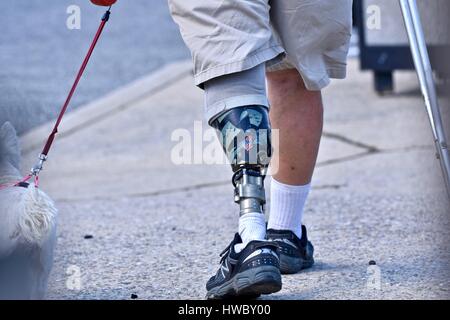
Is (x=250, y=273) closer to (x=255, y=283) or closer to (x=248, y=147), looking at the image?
(x=255, y=283)

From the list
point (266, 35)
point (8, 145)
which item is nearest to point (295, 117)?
point (266, 35)

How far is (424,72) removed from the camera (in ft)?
10.8

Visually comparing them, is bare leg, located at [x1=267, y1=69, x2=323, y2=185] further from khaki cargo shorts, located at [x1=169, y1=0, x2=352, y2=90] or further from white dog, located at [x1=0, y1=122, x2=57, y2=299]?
white dog, located at [x1=0, y1=122, x2=57, y2=299]

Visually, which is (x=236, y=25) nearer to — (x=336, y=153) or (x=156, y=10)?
(x=336, y=153)

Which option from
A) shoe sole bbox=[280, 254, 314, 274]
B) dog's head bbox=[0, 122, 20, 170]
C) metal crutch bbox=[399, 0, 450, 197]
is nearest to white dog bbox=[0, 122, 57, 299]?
dog's head bbox=[0, 122, 20, 170]

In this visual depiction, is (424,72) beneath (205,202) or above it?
beneath

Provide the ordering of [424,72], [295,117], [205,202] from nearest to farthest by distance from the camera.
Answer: [424,72] → [295,117] → [205,202]

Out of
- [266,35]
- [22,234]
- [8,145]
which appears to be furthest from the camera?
[266,35]

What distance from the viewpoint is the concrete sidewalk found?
3689 millimetres

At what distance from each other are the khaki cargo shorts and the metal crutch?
226mm

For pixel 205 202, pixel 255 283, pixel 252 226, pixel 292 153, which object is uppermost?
pixel 205 202

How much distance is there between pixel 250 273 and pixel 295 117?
2.55 ft

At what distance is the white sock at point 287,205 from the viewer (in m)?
3.74
